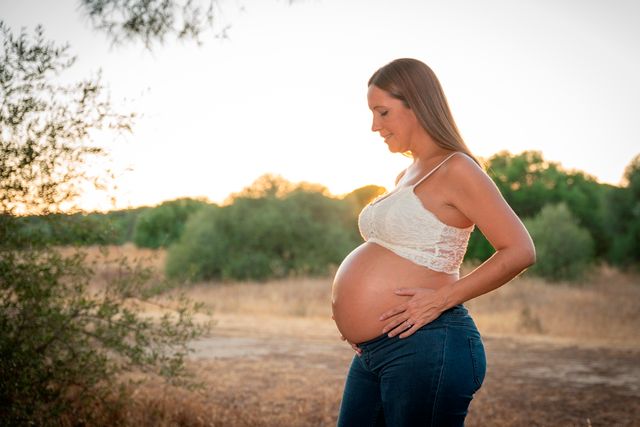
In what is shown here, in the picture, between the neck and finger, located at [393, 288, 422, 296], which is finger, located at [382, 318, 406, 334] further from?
the neck

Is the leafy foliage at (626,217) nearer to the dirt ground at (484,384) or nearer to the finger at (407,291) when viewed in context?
the dirt ground at (484,384)

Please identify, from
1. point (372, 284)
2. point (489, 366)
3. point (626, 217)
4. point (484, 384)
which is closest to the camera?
point (372, 284)

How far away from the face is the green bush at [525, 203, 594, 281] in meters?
28.4

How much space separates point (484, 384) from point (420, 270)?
5.44 m

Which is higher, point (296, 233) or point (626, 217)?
point (626, 217)

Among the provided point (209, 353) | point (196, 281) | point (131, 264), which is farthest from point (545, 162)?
point (131, 264)

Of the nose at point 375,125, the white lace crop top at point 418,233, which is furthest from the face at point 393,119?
the white lace crop top at point 418,233

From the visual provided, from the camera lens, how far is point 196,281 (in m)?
26.1

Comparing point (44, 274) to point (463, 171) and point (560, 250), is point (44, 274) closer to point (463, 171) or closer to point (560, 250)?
point (463, 171)

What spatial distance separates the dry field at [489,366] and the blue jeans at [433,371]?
8.38ft

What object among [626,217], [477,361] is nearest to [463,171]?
[477,361]

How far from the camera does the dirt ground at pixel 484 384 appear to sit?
520 centimetres

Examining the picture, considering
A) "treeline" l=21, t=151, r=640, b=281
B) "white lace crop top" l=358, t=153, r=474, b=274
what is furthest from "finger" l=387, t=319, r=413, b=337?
"treeline" l=21, t=151, r=640, b=281

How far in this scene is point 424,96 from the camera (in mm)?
2188
